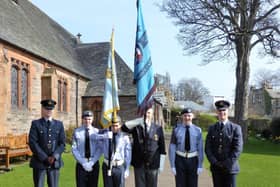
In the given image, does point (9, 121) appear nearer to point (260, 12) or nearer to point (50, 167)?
point (50, 167)

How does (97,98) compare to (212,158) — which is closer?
(212,158)

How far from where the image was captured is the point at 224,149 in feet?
20.4

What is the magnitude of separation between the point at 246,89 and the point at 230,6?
5.65 meters

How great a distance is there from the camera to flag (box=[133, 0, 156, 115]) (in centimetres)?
659

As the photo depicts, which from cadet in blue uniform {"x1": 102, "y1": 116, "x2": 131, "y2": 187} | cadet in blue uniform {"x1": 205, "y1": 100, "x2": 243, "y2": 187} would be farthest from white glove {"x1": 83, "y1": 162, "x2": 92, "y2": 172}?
cadet in blue uniform {"x1": 205, "y1": 100, "x2": 243, "y2": 187}

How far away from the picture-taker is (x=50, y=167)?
6.38 metres

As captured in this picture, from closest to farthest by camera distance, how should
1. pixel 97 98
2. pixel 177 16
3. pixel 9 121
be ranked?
pixel 9 121
pixel 177 16
pixel 97 98

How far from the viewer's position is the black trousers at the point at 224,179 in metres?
6.14

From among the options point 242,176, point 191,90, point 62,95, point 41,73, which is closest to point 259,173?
point 242,176

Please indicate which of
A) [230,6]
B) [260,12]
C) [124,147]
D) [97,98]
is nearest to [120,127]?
[124,147]

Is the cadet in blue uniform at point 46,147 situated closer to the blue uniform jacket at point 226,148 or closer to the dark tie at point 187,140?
the dark tie at point 187,140

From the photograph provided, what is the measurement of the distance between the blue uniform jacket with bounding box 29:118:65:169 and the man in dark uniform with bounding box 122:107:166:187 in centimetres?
132

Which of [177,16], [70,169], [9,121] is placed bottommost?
[70,169]

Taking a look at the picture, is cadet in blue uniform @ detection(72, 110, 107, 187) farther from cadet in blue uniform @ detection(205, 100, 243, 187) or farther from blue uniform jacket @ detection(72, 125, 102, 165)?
cadet in blue uniform @ detection(205, 100, 243, 187)
